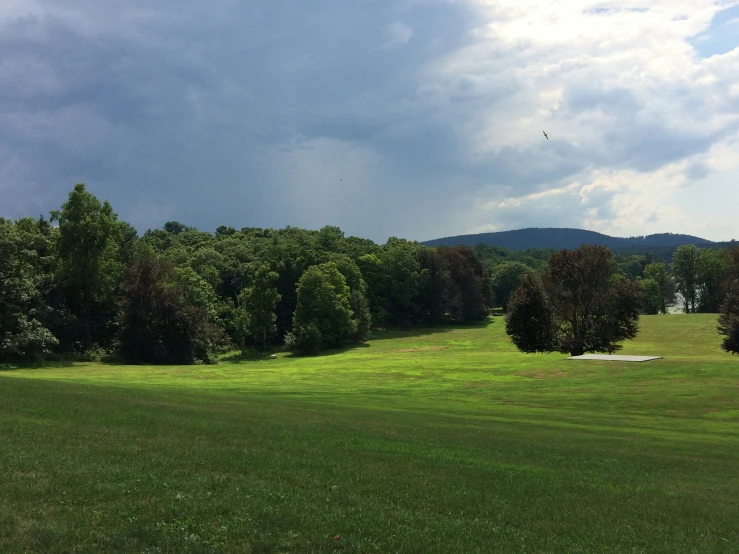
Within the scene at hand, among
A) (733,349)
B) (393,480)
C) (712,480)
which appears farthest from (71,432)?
(733,349)

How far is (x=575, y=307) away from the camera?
69812 millimetres

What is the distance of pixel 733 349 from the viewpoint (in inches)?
2466

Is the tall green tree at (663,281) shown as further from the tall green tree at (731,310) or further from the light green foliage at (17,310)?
the light green foliage at (17,310)

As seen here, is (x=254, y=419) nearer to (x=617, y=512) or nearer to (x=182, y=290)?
(x=617, y=512)

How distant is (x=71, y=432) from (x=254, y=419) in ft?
20.9

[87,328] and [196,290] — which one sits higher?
[196,290]

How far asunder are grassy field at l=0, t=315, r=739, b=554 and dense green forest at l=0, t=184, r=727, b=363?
51.4m

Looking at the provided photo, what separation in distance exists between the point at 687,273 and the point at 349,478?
162867 mm

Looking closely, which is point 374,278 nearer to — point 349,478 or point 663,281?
point 663,281

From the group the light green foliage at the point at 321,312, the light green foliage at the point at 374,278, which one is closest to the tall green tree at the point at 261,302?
the light green foliage at the point at 321,312

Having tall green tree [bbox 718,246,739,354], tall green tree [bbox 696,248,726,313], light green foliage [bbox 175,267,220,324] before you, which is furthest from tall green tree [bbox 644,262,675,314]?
light green foliage [bbox 175,267,220,324]

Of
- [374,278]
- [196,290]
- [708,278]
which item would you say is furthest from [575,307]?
[708,278]

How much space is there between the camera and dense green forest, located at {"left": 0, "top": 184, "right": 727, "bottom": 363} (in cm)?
6838

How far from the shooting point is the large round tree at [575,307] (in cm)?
6750
